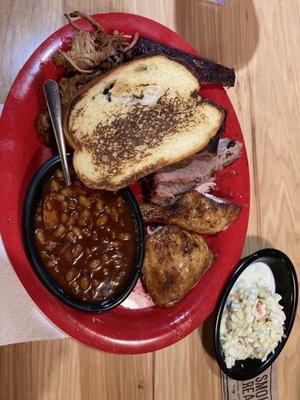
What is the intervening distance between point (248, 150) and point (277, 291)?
572 millimetres

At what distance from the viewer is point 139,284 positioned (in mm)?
1840

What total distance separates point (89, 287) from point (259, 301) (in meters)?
0.70

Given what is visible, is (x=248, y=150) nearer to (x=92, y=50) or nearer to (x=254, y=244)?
(x=254, y=244)

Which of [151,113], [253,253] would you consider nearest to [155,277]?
[253,253]

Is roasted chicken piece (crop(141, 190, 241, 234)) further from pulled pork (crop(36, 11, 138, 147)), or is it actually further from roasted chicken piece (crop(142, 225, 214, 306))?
pulled pork (crop(36, 11, 138, 147))

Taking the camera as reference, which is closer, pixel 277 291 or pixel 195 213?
pixel 195 213

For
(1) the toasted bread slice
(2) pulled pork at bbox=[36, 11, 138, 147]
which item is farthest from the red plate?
(1) the toasted bread slice

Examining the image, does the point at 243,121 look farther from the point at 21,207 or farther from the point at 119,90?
the point at 21,207

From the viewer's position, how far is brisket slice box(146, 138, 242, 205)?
5.87 feet

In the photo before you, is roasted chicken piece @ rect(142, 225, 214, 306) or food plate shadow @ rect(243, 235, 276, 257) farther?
food plate shadow @ rect(243, 235, 276, 257)

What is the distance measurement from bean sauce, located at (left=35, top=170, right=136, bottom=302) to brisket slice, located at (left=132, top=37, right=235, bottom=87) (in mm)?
483

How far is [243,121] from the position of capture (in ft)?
6.66

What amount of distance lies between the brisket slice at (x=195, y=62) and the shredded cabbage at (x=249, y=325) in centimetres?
76

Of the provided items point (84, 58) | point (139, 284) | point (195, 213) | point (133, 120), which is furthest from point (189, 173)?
point (84, 58)
